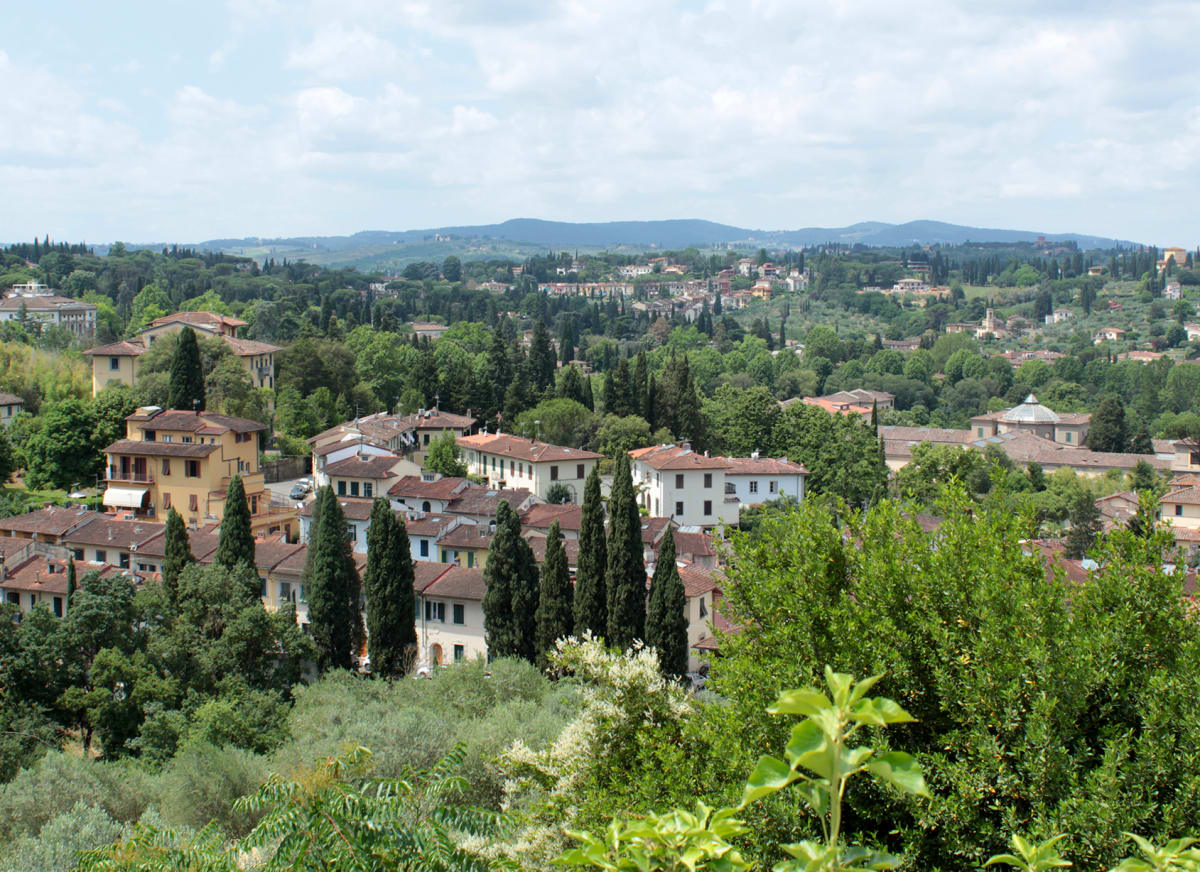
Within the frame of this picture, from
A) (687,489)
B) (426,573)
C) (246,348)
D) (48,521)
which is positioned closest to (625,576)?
(426,573)

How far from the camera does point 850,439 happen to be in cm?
4650

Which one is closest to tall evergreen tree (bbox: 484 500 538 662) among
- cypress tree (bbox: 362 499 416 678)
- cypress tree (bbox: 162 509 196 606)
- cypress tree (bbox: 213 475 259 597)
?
cypress tree (bbox: 362 499 416 678)

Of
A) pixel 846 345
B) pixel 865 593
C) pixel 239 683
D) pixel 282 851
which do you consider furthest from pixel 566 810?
pixel 846 345

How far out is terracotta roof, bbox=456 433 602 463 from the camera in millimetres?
40750

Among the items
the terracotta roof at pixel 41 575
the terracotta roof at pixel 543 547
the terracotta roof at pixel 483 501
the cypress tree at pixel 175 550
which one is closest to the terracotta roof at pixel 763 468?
the terracotta roof at pixel 483 501

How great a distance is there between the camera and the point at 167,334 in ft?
155

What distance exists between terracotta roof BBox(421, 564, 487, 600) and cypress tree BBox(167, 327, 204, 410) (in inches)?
692

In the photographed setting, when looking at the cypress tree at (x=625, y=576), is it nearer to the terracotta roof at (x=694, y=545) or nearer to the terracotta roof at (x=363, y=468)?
the terracotta roof at (x=694, y=545)

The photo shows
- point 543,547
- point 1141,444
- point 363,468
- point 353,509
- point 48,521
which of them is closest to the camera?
point 543,547

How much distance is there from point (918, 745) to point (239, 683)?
16.2 metres

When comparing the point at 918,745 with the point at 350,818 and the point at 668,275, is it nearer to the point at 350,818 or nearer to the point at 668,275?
the point at 350,818

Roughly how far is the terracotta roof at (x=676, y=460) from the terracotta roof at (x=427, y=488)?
749 cm

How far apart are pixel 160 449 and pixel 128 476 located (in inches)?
76.2

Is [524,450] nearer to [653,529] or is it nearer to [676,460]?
[676,460]
